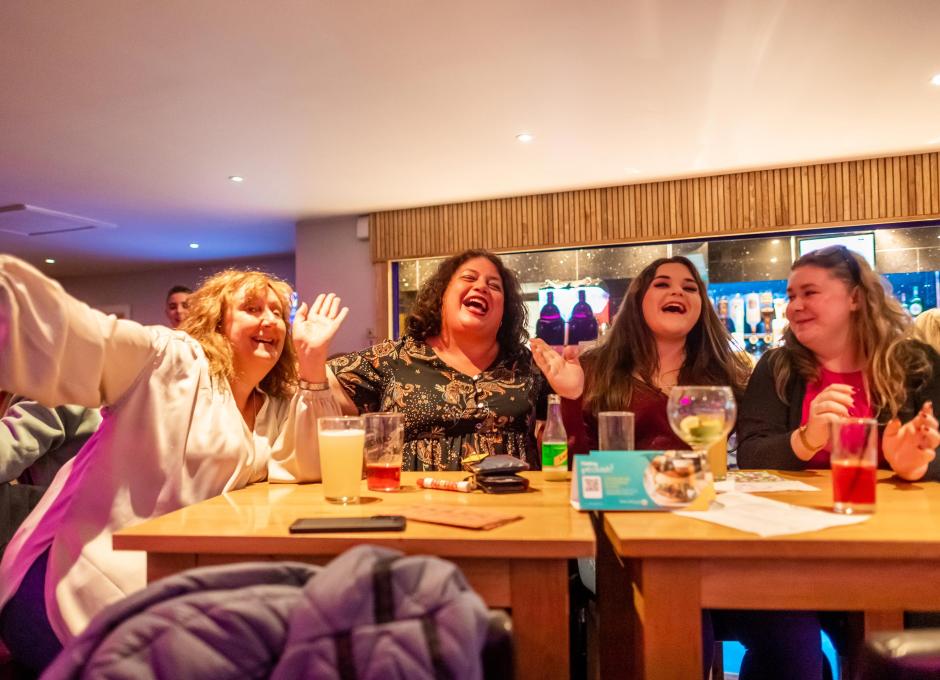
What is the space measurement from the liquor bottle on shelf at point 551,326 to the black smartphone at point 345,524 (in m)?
4.87

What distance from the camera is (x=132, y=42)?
3.29 m

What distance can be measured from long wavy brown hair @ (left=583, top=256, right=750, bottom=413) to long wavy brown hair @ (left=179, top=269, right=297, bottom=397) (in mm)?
986

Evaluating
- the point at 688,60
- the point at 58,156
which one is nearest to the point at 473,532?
the point at 688,60

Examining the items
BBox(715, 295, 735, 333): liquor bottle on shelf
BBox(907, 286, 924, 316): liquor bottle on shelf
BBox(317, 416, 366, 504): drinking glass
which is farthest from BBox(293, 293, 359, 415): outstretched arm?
BBox(907, 286, 924, 316): liquor bottle on shelf

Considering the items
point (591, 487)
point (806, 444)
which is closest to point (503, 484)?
point (591, 487)

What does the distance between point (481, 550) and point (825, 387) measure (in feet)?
4.66

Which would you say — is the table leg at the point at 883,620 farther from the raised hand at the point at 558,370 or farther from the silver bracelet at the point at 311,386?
the silver bracelet at the point at 311,386

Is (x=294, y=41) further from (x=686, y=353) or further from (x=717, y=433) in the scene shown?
(x=717, y=433)

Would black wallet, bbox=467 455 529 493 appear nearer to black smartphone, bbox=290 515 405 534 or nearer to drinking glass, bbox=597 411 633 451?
drinking glass, bbox=597 411 633 451

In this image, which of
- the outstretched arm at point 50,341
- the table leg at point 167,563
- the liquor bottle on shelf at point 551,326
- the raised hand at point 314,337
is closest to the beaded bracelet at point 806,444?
the raised hand at point 314,337

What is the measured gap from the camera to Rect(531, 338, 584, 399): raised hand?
199 cm

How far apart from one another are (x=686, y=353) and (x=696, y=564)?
4.54 ft

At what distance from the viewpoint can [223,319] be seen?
197 cm

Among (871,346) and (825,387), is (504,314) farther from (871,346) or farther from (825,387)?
(871,346)
